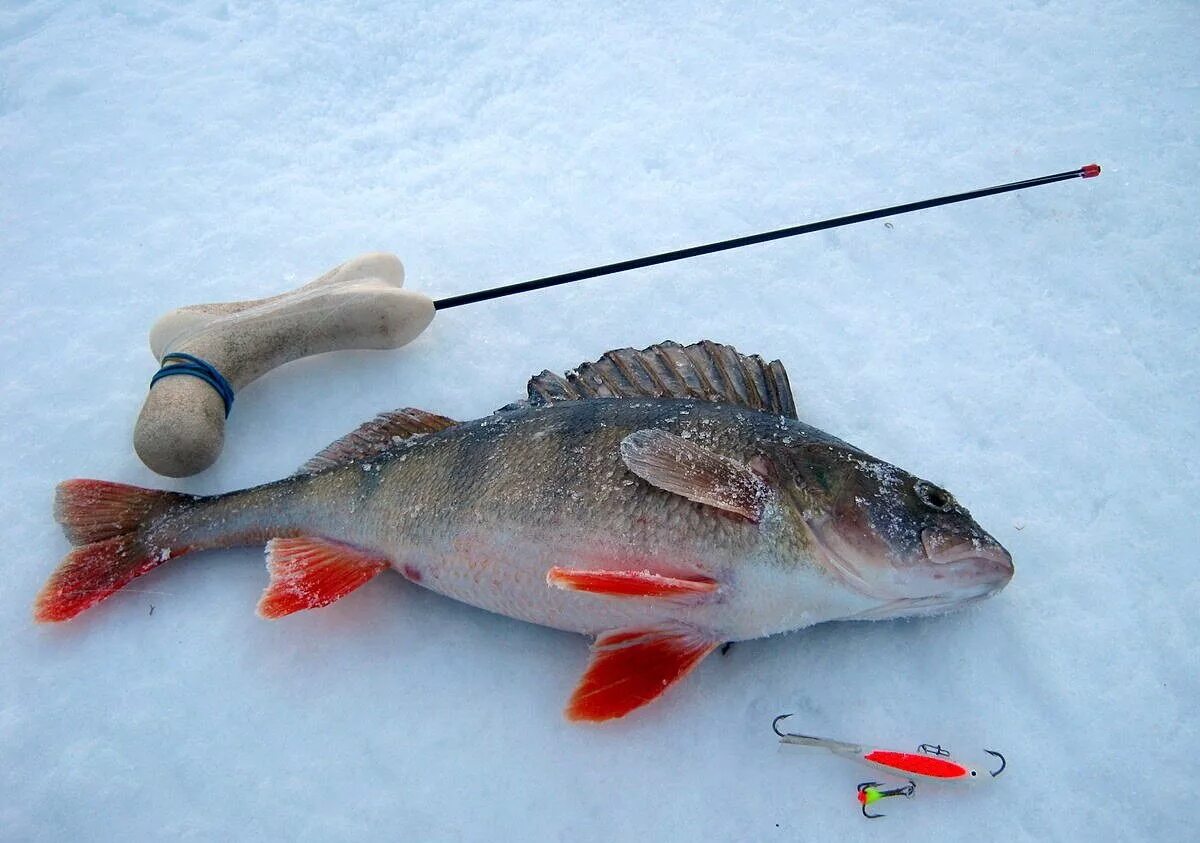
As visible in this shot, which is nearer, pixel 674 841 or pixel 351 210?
pixel 674 841

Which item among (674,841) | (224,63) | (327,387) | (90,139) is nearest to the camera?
(674,841)

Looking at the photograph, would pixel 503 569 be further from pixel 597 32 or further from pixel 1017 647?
pixel 597 32

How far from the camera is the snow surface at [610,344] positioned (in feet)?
5.64

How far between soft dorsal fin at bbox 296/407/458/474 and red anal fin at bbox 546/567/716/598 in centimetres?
65

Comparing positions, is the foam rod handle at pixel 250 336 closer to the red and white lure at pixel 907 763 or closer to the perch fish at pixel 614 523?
the perch fish at pixel 614 523

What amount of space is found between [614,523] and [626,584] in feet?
0.51

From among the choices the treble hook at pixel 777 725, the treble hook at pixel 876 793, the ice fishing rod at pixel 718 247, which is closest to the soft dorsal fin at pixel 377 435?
the ice fishing rod at pixel 718 247

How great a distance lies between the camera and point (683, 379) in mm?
2061

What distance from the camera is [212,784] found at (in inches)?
68.8

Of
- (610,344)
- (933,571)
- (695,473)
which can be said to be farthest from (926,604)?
(610,344)

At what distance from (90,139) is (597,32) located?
2125 mm

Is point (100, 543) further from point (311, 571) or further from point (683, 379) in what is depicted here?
point (683, 379)

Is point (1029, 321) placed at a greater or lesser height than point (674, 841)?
greater

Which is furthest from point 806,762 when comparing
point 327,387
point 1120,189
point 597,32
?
point 597,32
